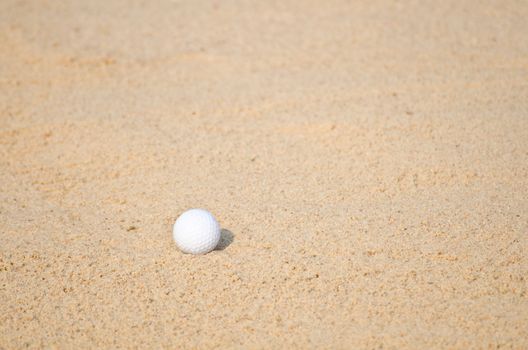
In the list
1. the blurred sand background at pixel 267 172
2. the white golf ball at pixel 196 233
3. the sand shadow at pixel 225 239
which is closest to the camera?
the blurred sand background at pixel 267 172

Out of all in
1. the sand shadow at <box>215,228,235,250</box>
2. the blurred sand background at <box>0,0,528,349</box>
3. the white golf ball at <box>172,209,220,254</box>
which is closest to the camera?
the blurred sand background at <box>0,0,528,349</box>

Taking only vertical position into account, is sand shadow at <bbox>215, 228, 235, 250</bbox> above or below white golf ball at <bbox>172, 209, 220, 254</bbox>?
below

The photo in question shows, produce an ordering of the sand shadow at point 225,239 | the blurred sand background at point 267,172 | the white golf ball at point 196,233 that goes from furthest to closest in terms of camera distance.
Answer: the sand shadow at point 225,239
the white golf ball at point 196,233
the blurred sand background at point 267,172

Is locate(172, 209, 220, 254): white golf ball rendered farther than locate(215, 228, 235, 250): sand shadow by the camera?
No

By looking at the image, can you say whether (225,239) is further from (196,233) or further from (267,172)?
(267,172)

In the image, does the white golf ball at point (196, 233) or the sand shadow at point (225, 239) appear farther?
the sand shadow at point (225, 239)

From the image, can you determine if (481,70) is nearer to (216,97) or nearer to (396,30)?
(396,30)
